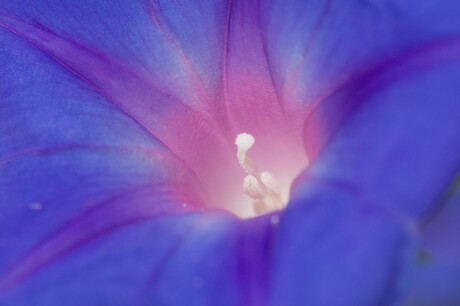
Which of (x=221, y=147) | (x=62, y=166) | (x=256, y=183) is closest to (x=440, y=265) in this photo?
(x=256, y=183)

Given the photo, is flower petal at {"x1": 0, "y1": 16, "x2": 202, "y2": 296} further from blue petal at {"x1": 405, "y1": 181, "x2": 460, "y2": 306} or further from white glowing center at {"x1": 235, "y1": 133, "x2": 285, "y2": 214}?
blue petal at {"x1": 405, "y1": 181, "x2": 460, "y2": 306}

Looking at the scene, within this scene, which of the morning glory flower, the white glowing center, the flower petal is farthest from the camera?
the white glowing center

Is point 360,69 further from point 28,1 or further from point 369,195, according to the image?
point 28,1

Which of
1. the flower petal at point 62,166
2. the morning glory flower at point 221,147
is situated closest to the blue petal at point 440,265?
the morning glory flower at point 221,147

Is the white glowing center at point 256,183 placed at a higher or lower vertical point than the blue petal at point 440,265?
higher

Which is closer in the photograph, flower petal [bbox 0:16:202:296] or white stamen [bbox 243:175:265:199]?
flower petal [bbox 0:16:202:296]

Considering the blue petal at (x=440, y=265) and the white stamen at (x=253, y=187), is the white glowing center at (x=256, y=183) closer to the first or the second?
the white stamen at (x=253, y=187)

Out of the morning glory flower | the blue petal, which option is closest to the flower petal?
the morning glory flower

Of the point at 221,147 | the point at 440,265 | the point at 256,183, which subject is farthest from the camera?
the point at 221,147

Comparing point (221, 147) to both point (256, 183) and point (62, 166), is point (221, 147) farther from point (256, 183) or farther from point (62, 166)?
point (62, 166)
